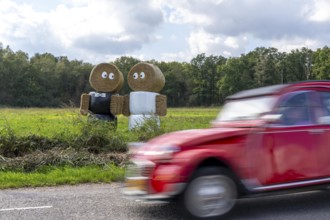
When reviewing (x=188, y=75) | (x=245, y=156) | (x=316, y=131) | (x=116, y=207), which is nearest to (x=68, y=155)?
(x=116, y=207)

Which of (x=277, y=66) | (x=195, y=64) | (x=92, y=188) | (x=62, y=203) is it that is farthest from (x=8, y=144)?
(x=195, y=64)

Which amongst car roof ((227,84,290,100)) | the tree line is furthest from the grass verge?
the tree line

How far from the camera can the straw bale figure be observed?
61.6ft

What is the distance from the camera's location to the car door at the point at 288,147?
19.1 feet

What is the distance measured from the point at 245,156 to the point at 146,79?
13159 millimetres

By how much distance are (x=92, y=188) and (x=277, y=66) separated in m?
89.5

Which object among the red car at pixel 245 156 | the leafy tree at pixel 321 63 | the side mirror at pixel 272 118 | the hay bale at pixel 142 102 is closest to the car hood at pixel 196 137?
the red car at pixel 245 156

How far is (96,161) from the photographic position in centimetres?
1034

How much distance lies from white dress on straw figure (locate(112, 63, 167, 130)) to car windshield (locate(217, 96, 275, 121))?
11.3 metres

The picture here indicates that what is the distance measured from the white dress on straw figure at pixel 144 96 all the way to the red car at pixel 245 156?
11.9 meters

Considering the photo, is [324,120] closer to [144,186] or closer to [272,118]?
[272,118]

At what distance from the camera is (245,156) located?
5.75 metres

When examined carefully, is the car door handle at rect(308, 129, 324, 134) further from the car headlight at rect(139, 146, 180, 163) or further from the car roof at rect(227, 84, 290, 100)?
the car headlight at rect(139, 146, 180, 163)

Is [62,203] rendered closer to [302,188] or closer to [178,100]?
[302,188]
